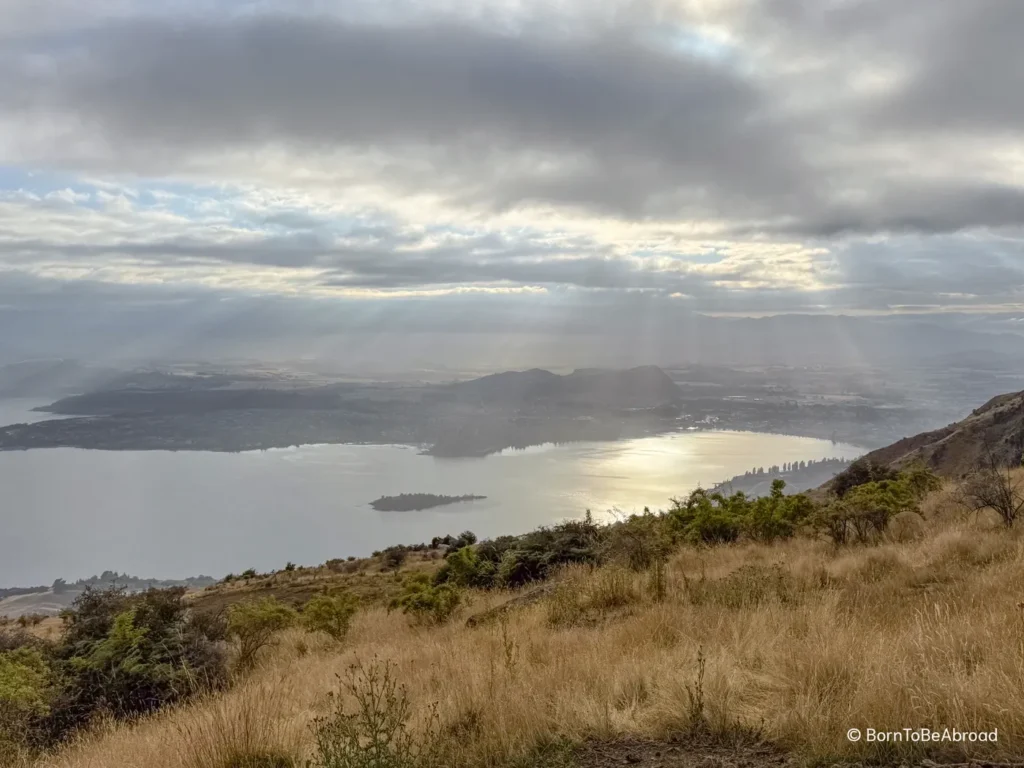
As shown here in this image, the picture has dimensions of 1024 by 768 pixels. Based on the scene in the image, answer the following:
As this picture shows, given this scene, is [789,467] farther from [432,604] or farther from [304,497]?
[304,497]

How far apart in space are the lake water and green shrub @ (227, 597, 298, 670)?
55.6 metres

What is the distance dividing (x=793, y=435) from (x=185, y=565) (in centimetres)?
12312

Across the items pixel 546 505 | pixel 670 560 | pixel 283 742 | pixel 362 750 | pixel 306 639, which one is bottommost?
pixel 546 505

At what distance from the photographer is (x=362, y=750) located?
3438mm

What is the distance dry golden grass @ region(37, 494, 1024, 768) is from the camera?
3.36 m

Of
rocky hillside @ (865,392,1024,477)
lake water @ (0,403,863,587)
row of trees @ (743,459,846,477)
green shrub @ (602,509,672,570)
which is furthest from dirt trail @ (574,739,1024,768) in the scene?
row of trees @ (743,459,846,477)

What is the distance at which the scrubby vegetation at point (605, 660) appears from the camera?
11.6 feet

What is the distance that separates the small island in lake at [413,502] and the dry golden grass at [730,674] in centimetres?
10524

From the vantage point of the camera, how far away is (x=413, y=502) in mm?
115125

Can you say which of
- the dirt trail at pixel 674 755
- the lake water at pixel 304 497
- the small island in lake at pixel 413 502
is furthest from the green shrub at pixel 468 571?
the small island in lake at pixel 413 502

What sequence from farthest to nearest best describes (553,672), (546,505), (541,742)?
1. (546,505)
2. (553,672)
3. (541,742)

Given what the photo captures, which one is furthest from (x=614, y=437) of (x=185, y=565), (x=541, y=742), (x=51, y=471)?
(x=51, y=471)

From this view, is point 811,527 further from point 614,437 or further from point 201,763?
point 614,437

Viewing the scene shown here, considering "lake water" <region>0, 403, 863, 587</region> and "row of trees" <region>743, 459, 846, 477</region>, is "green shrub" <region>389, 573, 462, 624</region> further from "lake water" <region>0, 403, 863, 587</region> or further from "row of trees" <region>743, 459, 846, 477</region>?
"row of trees" <region>743, 459, 846, 477</region>
